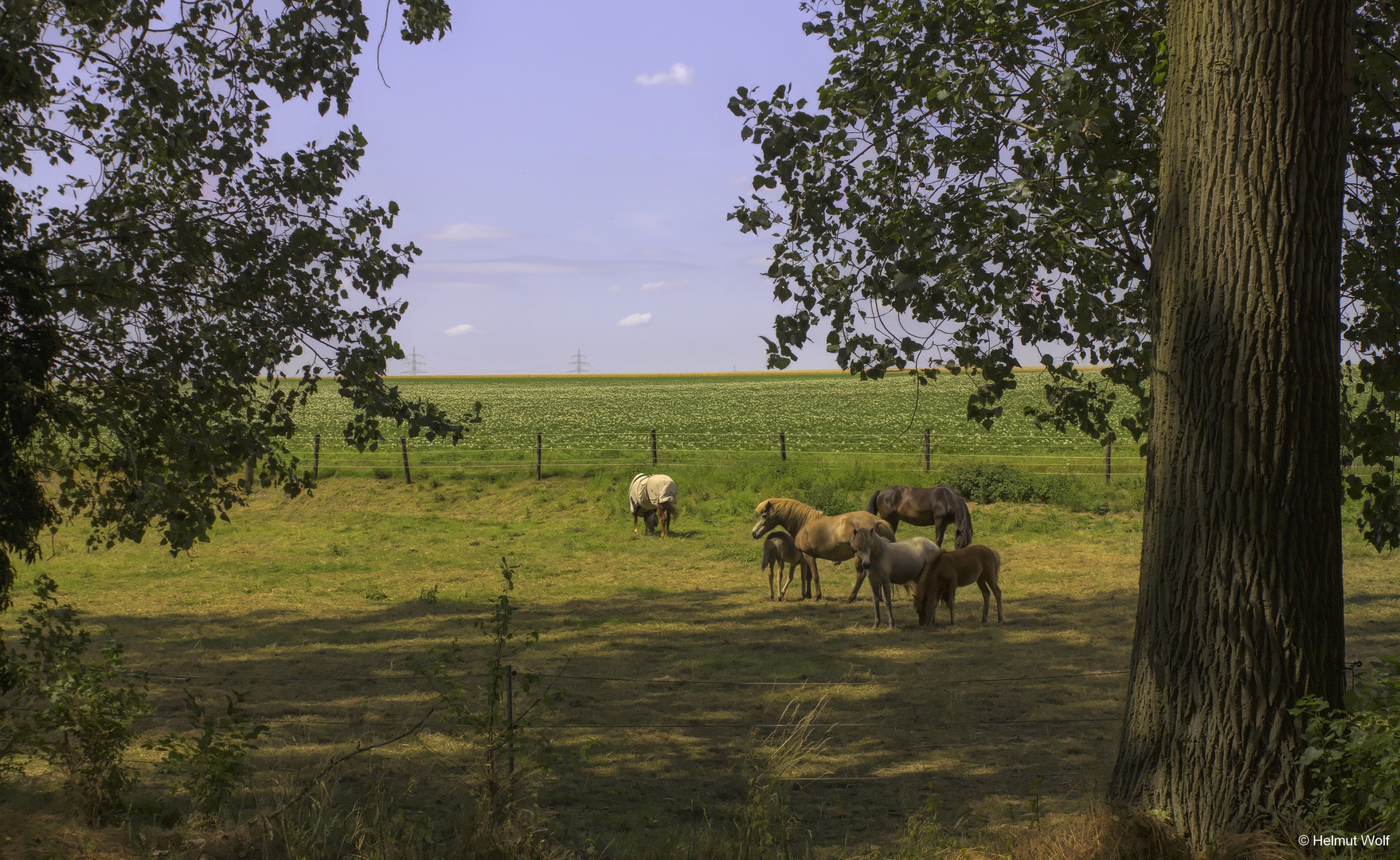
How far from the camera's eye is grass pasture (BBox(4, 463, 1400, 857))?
628 cm

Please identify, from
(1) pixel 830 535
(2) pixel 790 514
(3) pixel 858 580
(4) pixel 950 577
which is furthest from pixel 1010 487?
(4) pixel 950 577

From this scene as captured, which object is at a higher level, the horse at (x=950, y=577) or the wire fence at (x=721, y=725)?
the horse at (x=950, y=577)

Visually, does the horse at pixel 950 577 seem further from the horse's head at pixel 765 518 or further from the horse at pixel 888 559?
the horse's head at pixel 765 518

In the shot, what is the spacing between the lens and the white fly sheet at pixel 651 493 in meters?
18.6

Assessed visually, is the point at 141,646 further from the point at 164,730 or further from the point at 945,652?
the point at 945,652

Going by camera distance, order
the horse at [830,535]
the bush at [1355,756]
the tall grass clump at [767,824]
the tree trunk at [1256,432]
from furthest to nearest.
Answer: the horse at [830,535] < the tall grass clump at [767,824] < the tree trunk at [1256,432] < the bush at [1355,756]

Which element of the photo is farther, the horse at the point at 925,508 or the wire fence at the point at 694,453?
the wire fence at the point at 694,453

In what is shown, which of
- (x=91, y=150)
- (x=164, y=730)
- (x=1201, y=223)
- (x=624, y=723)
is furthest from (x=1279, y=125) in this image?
(x=164, y=730)

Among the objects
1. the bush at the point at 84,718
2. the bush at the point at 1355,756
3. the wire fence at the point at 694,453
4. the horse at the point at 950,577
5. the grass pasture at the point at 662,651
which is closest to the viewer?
the bush at the point at 1355,756

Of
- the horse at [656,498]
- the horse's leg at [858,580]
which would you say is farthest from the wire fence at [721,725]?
the horse at [656,498]

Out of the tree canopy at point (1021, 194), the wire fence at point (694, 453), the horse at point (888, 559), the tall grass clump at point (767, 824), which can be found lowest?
the tall grass clump at point (767, 824)

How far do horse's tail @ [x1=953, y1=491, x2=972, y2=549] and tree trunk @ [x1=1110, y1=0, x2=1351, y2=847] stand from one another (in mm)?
10785

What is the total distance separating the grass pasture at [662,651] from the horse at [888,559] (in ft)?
1.83

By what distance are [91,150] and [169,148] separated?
1.04 m
